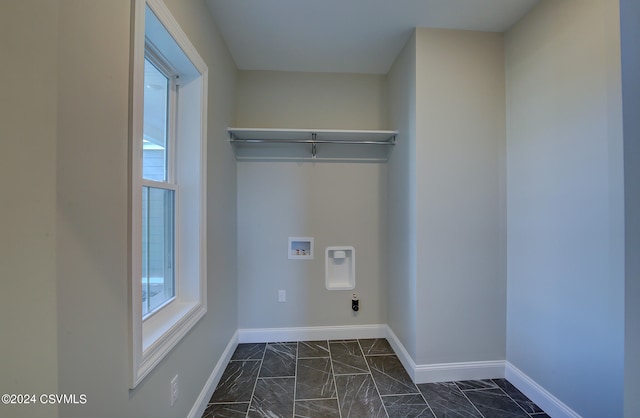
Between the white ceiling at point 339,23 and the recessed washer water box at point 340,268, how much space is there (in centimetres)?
175

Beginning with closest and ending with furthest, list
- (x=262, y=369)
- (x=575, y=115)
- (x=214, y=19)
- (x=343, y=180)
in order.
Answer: (x=575, y=115) < (x=214, y=19) < (x=262, y=369) < (x=343, y=180)

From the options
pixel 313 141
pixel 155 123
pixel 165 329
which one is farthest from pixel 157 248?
pixel 313 141

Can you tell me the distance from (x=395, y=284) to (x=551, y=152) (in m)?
1.46

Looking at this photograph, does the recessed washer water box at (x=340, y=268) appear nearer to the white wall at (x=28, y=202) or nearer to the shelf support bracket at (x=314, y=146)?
the shelf support bracket at (x=314, y=146)

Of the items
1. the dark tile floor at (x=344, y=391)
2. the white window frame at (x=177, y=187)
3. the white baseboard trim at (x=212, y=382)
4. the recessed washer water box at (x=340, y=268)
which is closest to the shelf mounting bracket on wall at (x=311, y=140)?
the white window frame at (x=177, y=187)

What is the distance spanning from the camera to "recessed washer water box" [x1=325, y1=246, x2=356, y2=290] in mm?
2492

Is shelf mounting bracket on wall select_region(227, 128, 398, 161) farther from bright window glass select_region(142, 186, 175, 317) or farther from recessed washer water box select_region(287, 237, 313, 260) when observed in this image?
bright window glass select_region(142, 186, 175, 317)

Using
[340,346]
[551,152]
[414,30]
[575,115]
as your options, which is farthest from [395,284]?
[414,30]

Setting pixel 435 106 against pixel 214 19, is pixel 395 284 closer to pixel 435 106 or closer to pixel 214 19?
pixel 435 106

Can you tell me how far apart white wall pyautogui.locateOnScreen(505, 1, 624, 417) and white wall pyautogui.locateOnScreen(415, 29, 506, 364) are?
0.10m

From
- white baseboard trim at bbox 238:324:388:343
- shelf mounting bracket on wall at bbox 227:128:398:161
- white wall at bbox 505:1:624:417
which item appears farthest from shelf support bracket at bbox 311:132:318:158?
white baseboard trim at bbox 238:324:388:343

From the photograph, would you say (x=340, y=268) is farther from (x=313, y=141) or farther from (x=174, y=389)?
(x=174, y=389)

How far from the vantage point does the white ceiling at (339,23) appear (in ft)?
5.43

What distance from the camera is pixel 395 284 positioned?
2.30 m
